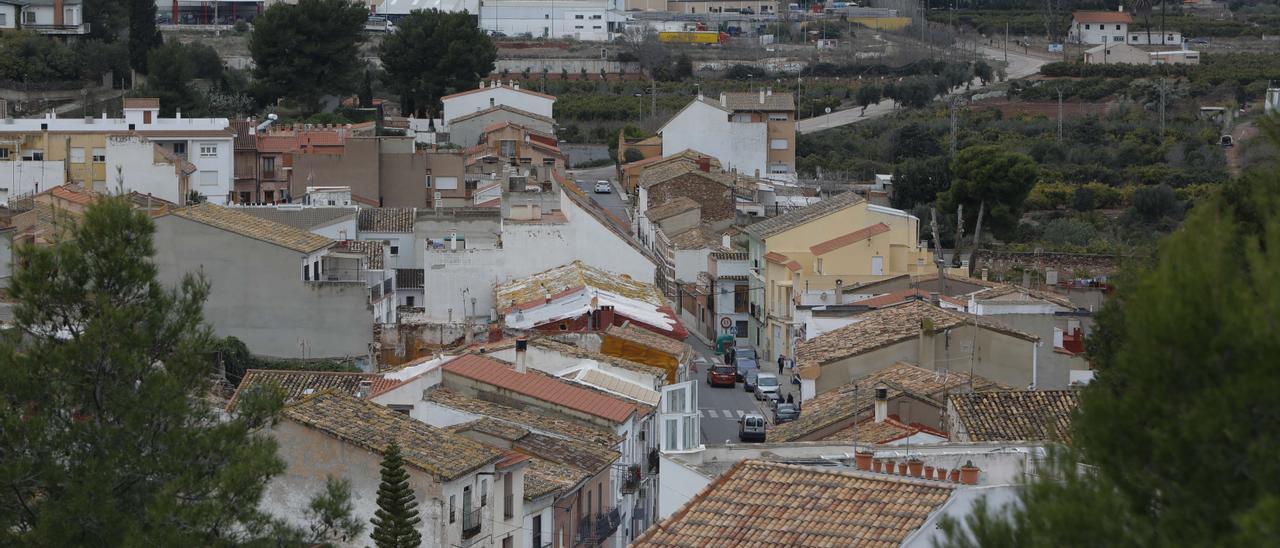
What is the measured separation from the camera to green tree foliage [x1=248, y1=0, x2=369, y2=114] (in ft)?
245

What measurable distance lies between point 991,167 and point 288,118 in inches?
1031

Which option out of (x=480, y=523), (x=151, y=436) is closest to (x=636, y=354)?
(x=480, y=523)

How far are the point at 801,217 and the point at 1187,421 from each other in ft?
117

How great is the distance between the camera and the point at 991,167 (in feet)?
187

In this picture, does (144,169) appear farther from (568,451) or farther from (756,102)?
(568,451)

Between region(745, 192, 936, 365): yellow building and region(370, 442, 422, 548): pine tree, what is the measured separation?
22.7 meters

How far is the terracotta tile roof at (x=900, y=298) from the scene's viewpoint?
34344 mm

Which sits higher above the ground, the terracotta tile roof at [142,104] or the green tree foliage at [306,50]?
the green tree foliage at [306,50]

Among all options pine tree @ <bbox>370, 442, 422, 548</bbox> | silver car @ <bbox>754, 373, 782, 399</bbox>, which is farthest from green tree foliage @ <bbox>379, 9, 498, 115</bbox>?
pine tree @ <bbox>370, 442, 422, 548</bbox>

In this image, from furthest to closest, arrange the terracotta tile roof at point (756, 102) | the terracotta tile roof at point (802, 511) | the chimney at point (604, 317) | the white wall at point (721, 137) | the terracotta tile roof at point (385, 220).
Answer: the terracotta tile roof at point (756, 102)
the white wall at point (721, 137)
the terracotta tile roof at point (385, 220)
the chimney at point (604, 317)
the terracotta tile roof at point (802, 511)

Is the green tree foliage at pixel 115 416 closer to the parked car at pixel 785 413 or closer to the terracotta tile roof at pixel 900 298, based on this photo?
the parked car at pixel 785 413

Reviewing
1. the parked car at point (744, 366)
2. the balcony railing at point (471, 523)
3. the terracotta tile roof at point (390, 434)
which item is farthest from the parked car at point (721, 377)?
the balcony railing at point (471, 523)

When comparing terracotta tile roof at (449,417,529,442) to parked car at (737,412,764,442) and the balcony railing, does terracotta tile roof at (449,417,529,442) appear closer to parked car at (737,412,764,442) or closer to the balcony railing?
the balcony railing

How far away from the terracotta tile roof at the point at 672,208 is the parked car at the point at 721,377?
1380 cm
